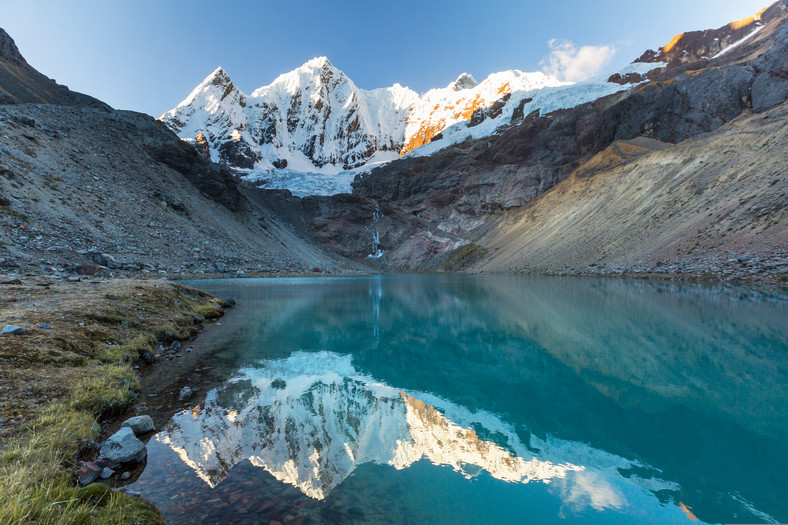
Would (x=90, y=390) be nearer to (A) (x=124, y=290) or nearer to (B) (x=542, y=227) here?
(A) (x=124, y=290)

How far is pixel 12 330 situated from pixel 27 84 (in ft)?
329

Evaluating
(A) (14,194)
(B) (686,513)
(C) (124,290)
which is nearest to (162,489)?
(B) (686,513)

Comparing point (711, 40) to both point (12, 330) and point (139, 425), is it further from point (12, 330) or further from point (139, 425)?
point (12, 330)

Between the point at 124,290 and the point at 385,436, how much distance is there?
15.3 m

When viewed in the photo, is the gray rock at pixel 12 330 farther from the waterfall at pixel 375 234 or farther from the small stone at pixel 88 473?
the waterfall at pixel 375 234

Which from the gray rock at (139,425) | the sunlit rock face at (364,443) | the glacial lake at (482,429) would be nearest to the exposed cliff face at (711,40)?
the glacial lake at (482,429)

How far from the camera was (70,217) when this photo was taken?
3794cm

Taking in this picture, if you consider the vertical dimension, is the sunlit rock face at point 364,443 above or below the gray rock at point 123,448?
below

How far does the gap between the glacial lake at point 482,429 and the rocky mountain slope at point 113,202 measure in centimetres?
2651

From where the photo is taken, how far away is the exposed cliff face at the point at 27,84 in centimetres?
6894

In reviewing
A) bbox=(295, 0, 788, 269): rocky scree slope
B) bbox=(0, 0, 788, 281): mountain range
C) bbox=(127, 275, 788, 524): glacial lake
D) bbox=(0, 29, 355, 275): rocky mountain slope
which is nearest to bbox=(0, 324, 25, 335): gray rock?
bbox=(127, 275, 788, 524): glacial lake

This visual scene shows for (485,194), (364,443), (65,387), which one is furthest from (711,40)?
(65,387)

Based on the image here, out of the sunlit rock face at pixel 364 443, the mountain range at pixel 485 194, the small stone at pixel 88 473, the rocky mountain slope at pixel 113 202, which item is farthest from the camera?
the mountain range at pixel 485 194

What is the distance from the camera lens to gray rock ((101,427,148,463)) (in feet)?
17.7
